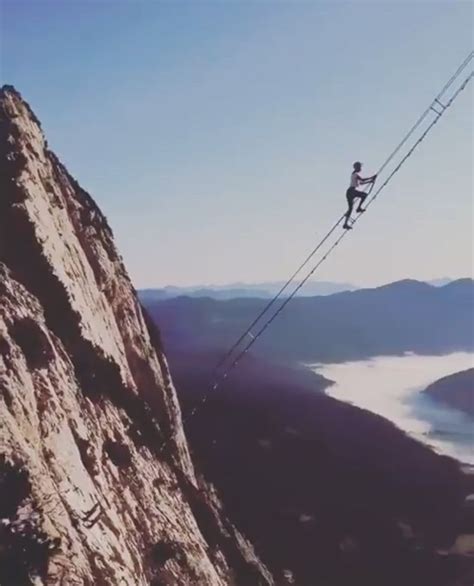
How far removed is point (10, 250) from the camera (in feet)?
80.1

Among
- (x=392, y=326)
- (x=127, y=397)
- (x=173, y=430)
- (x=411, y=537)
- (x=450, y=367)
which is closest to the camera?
(x=127, y=397)

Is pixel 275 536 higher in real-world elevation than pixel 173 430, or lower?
lower

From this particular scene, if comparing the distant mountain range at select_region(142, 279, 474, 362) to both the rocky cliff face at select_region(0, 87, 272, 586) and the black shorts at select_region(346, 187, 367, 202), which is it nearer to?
the rocky cliff face at select_region(0, 87, 272, 586)

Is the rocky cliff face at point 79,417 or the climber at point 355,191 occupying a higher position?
the climber at point 355,191

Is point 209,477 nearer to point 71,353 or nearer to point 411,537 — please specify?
point 411,537

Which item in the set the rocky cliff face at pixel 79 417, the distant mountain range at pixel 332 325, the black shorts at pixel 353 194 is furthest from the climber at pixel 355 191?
the distant mountain range at pixel 332 325

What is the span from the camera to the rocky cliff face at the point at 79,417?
1495cm

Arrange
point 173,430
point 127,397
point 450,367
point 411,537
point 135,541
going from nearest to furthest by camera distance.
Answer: point 135,541 → point 127,397 → point 173,430 → point 411,537 → point 450,367

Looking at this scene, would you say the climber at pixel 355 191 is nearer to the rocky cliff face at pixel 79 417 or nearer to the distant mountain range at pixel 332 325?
the rocky cliff face at pixel 79 417

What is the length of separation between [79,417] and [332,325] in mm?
151962

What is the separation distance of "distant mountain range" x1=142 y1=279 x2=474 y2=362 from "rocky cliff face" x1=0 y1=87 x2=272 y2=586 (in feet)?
282

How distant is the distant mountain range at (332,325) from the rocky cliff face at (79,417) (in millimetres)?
86079

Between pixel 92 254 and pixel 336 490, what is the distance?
32091 millimetres

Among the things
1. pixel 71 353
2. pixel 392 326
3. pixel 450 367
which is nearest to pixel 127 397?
pixel 71 353
